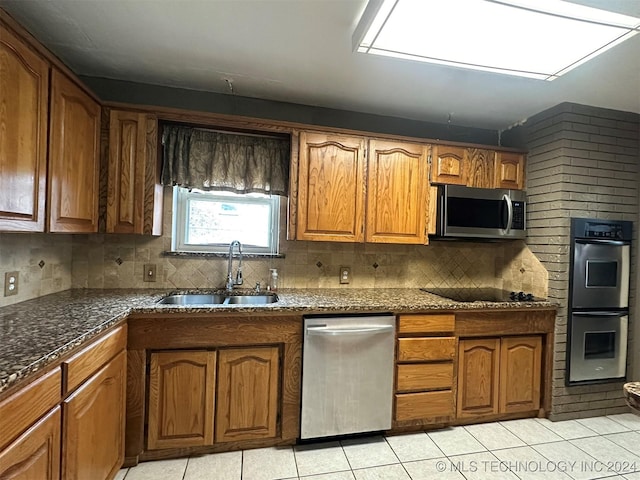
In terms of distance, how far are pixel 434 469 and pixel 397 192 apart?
70.3 inches

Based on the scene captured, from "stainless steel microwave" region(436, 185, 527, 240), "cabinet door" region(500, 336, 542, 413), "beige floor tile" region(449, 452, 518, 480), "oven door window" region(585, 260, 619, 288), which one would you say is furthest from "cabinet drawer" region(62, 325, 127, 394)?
"oven door window" region(585, 260, 619, 288)

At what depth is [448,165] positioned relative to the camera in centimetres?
254

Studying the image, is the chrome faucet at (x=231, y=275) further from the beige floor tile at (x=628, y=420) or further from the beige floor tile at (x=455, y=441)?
the beige floor tile at (x=628, y=420)

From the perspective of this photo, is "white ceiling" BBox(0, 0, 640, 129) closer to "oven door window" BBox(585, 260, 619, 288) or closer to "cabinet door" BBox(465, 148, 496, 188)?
"cabinet door" BBox(465, 148, 496, 188)

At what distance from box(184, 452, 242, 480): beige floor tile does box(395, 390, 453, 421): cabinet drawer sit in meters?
1.03

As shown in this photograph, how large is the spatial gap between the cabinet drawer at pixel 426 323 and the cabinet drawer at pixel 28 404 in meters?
1.77

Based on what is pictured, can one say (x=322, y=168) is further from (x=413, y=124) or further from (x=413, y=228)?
(x=413, y=124)

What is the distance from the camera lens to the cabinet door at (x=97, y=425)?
47.4 inches

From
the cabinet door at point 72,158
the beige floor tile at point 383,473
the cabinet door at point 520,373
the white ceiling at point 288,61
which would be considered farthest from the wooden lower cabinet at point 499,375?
the cabinet door at point 72,158

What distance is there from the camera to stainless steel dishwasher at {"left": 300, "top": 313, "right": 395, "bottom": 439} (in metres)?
1.98

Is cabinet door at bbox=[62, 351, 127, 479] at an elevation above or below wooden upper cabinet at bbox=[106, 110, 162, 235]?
below

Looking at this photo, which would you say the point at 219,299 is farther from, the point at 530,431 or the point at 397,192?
the point at 530,431

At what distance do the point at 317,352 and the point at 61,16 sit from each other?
2271mm

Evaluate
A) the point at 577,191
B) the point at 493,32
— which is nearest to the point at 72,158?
the point at 493,32
